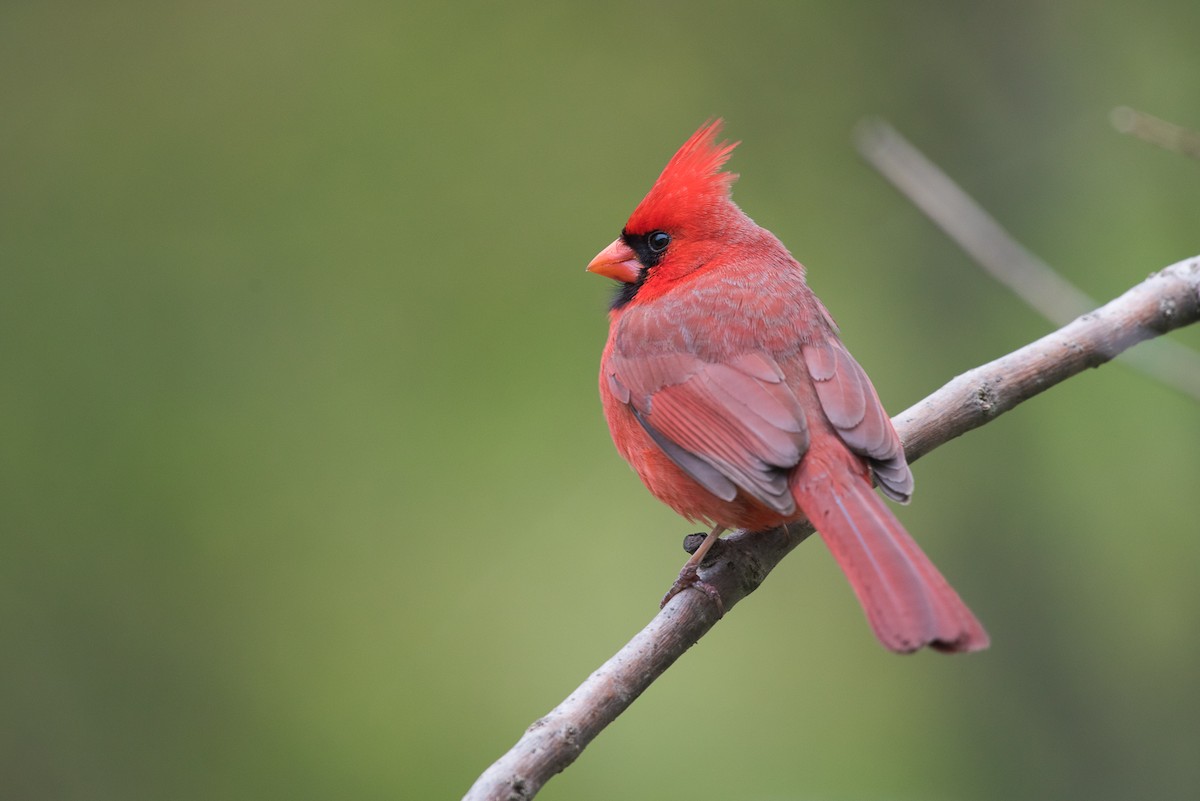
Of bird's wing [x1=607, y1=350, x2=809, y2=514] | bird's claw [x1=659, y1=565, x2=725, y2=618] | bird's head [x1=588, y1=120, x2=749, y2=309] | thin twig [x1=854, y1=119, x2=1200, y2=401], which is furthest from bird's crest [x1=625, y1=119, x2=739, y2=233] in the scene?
bird's claw [x1=659, y1=565, x2=725, y2=618]

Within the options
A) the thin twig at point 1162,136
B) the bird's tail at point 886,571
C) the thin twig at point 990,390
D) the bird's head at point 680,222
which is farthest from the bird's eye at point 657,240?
the thin twig at point 1162,136

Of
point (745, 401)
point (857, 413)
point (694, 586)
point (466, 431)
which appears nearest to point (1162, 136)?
point (857, 413)

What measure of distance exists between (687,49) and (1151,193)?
2440 millimetres

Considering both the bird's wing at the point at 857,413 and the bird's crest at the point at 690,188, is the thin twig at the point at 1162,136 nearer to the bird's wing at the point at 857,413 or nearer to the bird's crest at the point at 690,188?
the bird's wing at the point at 857,413

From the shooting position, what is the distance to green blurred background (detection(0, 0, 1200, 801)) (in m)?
5.60

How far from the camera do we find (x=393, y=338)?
6168mm

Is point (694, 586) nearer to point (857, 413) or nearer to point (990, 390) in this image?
point (857, 413)

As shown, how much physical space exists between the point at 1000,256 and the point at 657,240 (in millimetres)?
991

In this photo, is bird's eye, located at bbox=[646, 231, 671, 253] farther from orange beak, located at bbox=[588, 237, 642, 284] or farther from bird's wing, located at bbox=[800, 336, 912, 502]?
bird's wing, located at bbox=[800, 336, 912, 502]

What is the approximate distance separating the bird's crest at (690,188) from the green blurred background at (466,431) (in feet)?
7.21

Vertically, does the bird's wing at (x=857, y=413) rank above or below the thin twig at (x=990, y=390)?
above

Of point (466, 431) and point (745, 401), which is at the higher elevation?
point (745, 401)

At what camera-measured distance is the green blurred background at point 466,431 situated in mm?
5602

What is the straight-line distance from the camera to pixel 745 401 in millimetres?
3191
